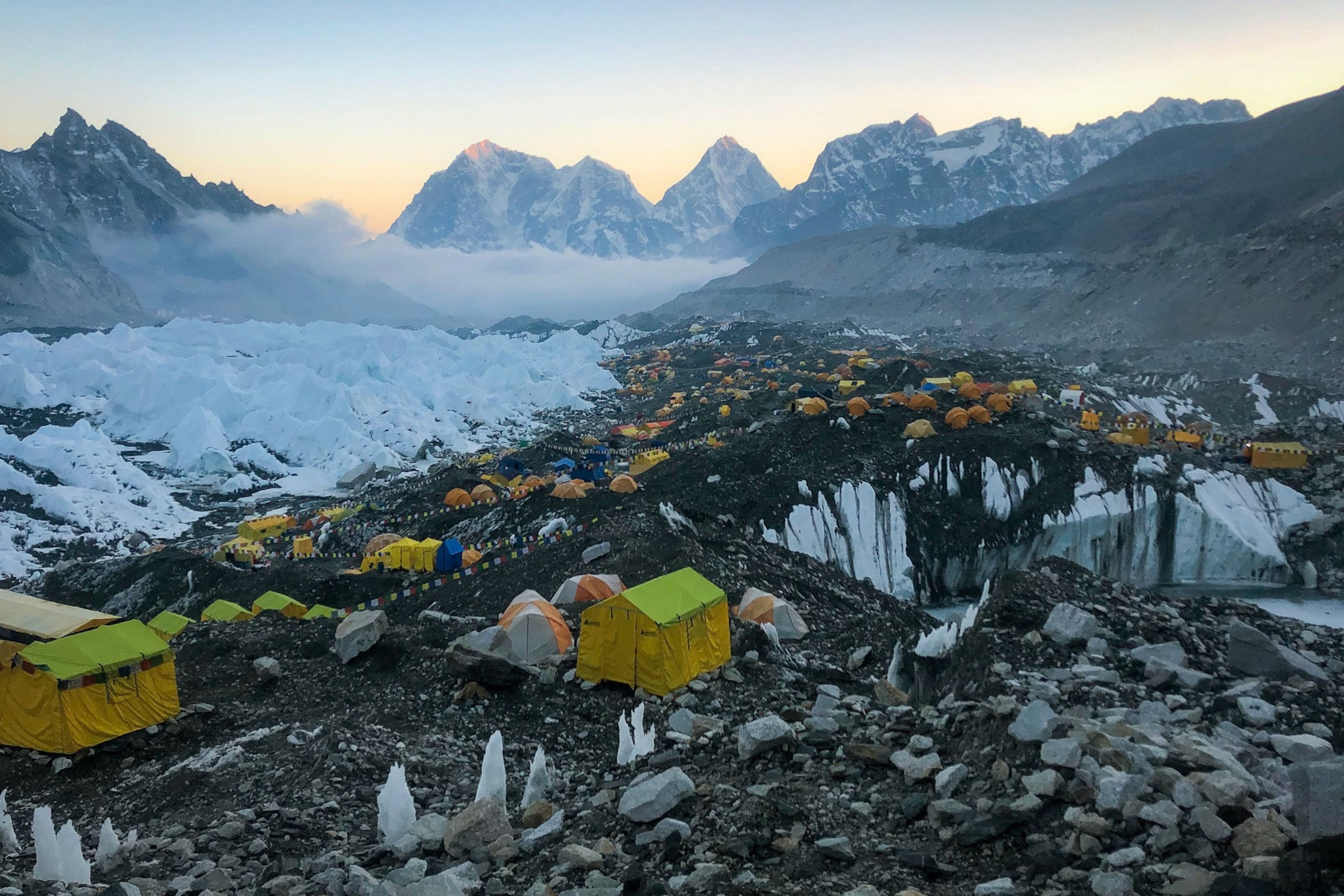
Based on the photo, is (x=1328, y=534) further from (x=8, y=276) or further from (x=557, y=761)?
(x=8, y=276)

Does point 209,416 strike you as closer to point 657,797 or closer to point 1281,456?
point 657,797

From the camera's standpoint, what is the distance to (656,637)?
428 inches

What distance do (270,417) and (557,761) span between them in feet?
169

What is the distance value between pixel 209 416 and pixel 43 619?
44.2 meters

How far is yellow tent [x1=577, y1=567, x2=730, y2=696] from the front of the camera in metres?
11.0

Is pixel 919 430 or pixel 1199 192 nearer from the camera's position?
pixel 919 430

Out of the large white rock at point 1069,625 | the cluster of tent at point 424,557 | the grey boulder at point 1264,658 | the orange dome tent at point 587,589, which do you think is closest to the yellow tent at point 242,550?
the cluster of tent at point 424,557

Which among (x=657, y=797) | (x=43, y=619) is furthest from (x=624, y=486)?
(x=657, y=797)

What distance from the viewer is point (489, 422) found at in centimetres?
6525

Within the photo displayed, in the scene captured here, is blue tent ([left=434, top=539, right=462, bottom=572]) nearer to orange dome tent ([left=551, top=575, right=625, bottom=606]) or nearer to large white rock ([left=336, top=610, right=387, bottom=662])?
orange dome tent ([left=551, top=575, right=625, bottom=606])

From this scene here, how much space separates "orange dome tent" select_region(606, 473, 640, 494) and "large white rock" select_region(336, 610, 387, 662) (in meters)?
12.8

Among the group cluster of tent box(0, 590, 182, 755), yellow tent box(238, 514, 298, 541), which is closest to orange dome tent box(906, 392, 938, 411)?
cluster of tent box(0, 590, 182, 755)

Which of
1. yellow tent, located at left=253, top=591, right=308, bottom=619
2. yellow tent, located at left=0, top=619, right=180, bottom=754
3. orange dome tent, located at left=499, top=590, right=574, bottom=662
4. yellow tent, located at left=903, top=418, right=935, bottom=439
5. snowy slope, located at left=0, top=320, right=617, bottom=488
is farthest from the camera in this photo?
snowy slope, located at left=0, top=320, right=617, bottom=488

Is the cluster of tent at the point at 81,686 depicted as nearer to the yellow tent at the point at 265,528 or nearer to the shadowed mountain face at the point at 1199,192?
the yellow tent at the point at 265,528
